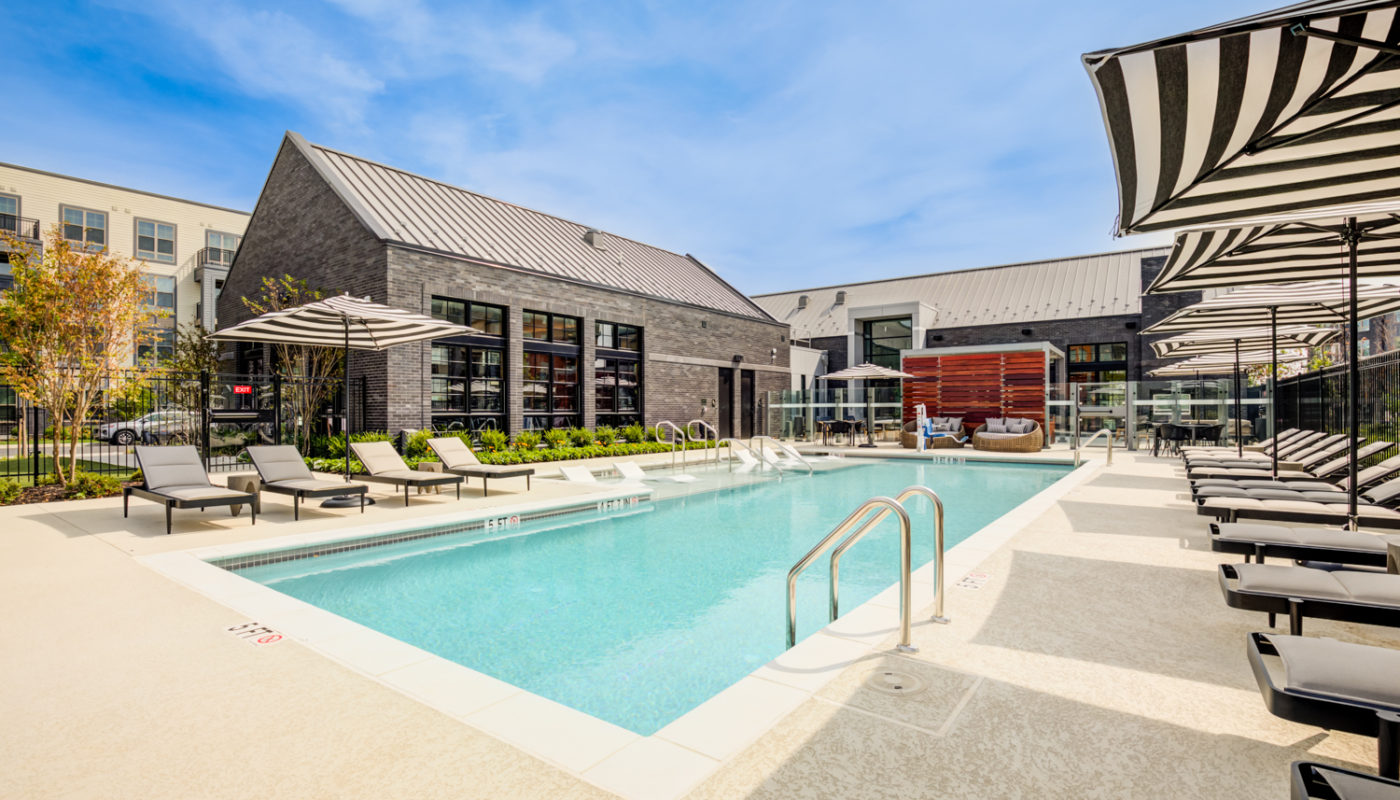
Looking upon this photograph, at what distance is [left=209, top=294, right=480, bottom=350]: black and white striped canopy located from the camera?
27.6 ft

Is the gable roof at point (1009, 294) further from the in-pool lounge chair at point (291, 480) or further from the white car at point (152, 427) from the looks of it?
the in-pool lounge chair at point (291, 480)

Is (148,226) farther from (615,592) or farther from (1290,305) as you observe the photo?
(1290,305)

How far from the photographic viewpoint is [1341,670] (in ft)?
6.51

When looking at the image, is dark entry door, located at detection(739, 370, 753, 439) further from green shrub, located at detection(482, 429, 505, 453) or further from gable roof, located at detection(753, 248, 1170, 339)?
green shrub, located at detection(482, 429, 505, 453)

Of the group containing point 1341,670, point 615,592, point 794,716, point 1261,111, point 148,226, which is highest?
point 148,226

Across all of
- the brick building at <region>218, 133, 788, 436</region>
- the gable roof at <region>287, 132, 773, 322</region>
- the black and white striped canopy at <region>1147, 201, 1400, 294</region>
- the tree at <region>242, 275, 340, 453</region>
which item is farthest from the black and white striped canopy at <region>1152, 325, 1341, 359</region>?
the tree at <region>242, 275, 340, 453</region>

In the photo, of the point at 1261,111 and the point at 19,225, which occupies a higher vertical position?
the point at 19,225

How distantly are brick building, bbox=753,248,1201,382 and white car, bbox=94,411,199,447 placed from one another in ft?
72.6

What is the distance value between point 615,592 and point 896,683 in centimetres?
300

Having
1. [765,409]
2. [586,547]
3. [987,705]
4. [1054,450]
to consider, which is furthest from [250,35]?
[1054,450]

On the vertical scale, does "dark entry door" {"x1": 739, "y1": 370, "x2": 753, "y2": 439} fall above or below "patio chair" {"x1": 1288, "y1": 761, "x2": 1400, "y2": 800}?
above

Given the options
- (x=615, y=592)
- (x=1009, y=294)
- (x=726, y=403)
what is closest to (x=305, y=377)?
(x=615, y=592)

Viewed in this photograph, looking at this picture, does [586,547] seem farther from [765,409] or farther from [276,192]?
[765,409]

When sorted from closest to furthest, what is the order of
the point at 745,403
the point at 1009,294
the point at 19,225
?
the point at 745,403, the point at 19,225, the point at 1009,294
